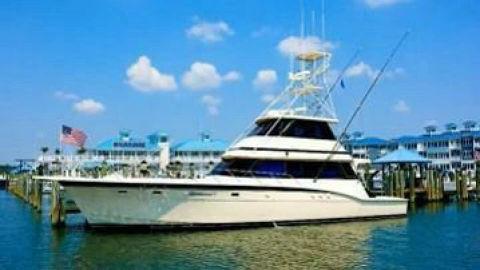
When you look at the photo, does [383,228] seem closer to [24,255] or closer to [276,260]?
[276,260]

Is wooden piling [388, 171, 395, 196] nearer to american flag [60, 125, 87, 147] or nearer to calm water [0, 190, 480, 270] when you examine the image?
calm water [0, 190, 480, 270]

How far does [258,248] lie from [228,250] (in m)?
1.17

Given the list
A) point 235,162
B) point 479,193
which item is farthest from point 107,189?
point 479,193

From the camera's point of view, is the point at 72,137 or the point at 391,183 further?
the point at 391,183

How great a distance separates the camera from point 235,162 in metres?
27.7

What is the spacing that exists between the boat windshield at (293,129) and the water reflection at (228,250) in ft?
15.1

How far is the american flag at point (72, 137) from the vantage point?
25.9m

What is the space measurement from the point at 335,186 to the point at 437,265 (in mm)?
10164

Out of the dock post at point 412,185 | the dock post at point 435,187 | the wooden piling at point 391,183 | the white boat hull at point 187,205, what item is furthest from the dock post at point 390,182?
the white boat hull at point 187,205

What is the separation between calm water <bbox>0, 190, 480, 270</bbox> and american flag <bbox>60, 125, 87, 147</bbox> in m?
4.06

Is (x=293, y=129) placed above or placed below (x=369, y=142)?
below

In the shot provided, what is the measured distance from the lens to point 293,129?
94.1 ft

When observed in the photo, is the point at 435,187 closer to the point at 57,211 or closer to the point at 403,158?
the point at 403,158

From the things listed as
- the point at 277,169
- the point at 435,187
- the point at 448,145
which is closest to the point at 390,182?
the point at 435,187
